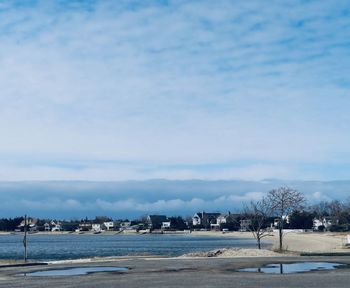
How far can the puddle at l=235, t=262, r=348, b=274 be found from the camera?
1199 inches

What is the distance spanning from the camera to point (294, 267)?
3300 centimetres

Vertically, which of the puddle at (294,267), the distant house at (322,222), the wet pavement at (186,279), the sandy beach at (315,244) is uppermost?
the distant house at (322,222)

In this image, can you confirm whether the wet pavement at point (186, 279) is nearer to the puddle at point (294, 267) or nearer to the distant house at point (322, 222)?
the puddle at point (294, 267)

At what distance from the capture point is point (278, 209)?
5672 centimetres

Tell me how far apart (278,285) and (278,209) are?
3397 cm

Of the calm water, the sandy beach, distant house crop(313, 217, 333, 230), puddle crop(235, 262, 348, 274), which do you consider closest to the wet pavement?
puddle crop(235, 262, 348, 274)

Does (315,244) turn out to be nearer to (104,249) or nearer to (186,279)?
(104,249)

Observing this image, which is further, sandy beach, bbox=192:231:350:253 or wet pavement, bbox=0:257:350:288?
sandy beach, bbox=192:231:350:253

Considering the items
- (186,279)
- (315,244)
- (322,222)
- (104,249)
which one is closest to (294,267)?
(186,279)

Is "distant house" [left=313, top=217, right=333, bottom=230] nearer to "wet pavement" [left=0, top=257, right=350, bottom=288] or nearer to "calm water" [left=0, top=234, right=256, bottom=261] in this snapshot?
"calm water" [left=0, top=234, right=256, bottom=261]

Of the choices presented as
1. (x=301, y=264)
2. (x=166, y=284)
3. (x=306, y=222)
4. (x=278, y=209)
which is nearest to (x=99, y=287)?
(x=166, y=284)

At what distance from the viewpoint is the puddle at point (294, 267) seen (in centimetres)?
3045

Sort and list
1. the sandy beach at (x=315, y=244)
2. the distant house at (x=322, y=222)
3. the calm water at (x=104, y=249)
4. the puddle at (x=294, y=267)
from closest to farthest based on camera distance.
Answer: the puddle at (x=294, y=267) < the sandy beach at (x=315, y=244) < the calm water at (x=104, y=249) < the distant house at (x=322, y=222)

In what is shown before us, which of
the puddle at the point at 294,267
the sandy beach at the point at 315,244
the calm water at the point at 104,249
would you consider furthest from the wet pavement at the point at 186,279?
the calm water at the point at 104,249
